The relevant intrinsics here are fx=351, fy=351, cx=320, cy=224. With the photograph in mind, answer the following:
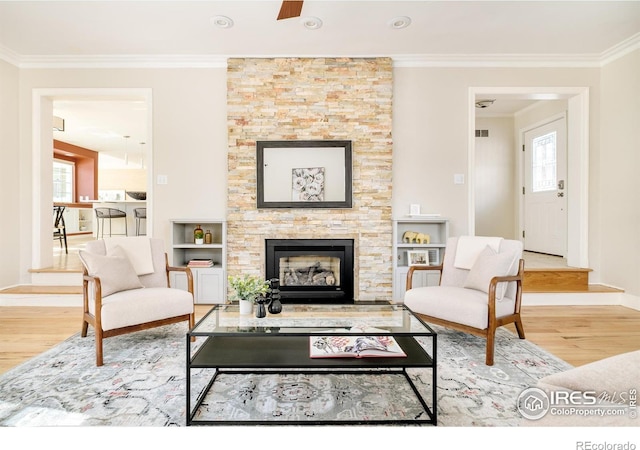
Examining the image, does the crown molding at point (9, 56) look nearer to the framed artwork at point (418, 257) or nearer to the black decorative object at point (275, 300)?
the black decorative object at point (275, 300)

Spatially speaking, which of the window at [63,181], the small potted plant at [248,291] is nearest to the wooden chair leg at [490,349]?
the small potted plant at [248,291]

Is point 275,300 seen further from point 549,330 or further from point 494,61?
point 494,61

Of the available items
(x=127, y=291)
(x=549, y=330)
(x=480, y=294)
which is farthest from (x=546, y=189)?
(x=127, y=291)

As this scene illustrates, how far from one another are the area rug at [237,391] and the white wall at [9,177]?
2.38 m

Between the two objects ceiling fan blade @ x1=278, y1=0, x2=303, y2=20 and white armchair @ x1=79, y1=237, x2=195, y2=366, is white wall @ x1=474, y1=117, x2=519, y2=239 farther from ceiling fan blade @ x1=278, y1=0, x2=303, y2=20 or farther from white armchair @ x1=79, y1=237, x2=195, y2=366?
white armchair @ x1=79, y1=237, x2=195, y2=366

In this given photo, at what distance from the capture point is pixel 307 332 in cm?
192

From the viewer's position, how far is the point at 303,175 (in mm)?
4215

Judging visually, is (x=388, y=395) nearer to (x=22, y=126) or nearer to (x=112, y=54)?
(x=112, y=54)

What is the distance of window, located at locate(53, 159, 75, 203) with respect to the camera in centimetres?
1006

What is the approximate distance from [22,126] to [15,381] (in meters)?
3.57

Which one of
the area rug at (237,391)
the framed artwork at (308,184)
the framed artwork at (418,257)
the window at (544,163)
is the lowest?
the area rug at (237,391)

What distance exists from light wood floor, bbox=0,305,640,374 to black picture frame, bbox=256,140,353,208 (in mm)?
1556

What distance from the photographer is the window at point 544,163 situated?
5.58 meters

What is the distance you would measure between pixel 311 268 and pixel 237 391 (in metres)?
2.36
